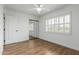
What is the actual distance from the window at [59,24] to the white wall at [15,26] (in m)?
1.54

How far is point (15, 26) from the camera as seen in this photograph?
4.41 m

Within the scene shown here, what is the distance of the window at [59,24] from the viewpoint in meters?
3.52

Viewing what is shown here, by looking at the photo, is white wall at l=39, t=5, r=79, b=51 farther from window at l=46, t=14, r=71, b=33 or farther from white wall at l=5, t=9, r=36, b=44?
white wall at l=5, t=9, r=36, b=44

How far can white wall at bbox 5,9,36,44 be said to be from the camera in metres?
4.02

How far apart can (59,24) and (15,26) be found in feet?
8.13

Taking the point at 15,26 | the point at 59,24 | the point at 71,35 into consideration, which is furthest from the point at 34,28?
→ the point at 71,35

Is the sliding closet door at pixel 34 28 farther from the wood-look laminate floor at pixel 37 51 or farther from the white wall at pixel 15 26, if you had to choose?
the wood-look laminate floor at pixel 37 51

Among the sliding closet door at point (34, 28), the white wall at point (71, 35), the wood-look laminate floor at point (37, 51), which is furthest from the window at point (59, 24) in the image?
the sliding closet door at point (34, 28)

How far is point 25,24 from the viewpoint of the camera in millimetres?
5109

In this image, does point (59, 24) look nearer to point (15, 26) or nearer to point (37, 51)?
point (37, 51)

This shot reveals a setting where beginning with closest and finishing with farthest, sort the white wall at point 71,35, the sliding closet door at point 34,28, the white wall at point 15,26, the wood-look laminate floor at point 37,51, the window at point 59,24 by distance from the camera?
1. the wood-look laminate floor at point 37,51
2. the white wall at point 71,35
3. the window at point 59,24
4. the white wall at point 15,26
5. the sliding closet door at point 34,28

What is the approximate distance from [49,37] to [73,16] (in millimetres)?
2176
